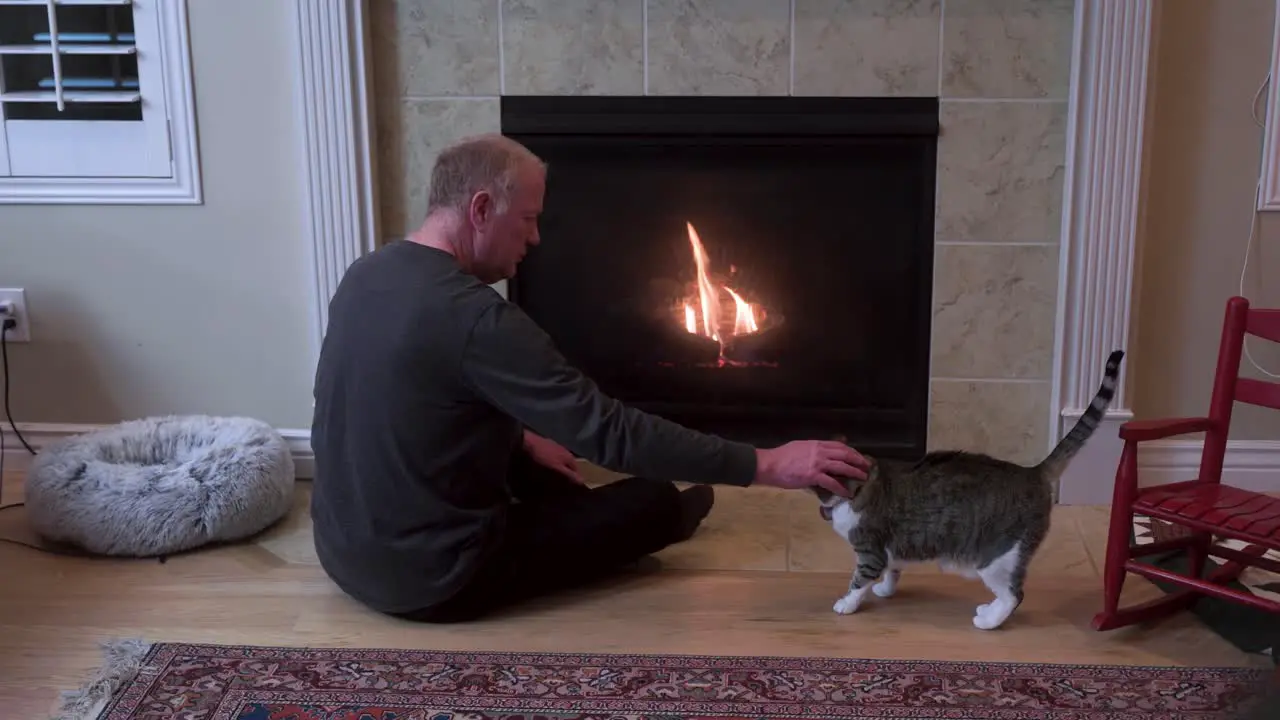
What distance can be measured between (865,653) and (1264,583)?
89 cm

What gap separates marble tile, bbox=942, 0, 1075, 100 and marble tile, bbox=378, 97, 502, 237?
43.2 inches

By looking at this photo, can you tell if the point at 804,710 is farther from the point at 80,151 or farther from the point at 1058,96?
the point at 80,151

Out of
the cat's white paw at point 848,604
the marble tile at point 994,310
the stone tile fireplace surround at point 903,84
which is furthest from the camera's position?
the marble tile at point 994,310

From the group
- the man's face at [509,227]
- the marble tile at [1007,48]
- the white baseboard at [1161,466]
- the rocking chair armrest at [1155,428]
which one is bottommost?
the white baseboard at [1161,466]

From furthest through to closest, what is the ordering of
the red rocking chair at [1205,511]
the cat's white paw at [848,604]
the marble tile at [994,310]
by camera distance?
1. the marble tile at [994,310]
2. the cat's white paw at [848,604]
3. the red rocking chair at [1205,511]

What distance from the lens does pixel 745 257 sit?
10.2 ft

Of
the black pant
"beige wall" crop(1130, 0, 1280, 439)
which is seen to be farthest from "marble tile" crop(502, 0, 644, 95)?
"beige wall" crop(1130, 0, 1280, 439)

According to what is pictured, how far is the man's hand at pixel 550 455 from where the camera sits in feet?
8.78

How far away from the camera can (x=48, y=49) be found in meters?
2.91

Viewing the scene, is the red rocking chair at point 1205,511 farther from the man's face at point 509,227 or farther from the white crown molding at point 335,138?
the white crown molding at point 335,138

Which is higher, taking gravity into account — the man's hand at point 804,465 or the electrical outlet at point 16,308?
the electrical outlet at point 16,308

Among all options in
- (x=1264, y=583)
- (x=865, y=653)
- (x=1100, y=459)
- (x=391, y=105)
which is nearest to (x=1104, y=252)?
(x=1100, y=459)

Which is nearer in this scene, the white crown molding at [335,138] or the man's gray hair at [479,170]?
the man's gray hair at [479,170]

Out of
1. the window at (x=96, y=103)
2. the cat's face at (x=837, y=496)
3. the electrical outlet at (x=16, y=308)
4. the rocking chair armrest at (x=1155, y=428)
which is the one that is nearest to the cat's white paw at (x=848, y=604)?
the cat's face at (x=837, y=496)
